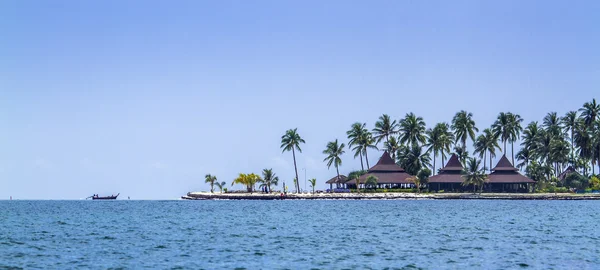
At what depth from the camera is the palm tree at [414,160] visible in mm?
170750

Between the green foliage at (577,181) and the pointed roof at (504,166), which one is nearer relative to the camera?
the green foliage at (577,181)

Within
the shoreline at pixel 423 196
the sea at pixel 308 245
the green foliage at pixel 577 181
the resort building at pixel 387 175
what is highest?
the resort building at pixel 387 175

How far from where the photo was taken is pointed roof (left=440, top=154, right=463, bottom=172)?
160375 millimetres

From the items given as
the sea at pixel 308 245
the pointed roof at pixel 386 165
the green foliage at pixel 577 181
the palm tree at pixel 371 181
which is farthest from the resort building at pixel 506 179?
the sea at pixel 308 245

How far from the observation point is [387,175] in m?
162

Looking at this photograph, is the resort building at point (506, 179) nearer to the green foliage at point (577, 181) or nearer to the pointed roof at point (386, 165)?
the green foliage at point (577, 181)

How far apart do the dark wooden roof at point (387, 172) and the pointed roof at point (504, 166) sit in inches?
715

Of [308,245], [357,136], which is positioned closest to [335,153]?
[357,136]

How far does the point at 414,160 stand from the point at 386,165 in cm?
921

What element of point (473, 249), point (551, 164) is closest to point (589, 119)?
point (551, 164)

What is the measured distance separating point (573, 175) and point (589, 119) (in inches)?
561

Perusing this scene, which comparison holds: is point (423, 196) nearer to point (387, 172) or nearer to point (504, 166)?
point (387, 172)

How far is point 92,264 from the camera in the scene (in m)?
39.5

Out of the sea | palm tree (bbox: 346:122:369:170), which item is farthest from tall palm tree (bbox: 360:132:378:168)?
the sea
